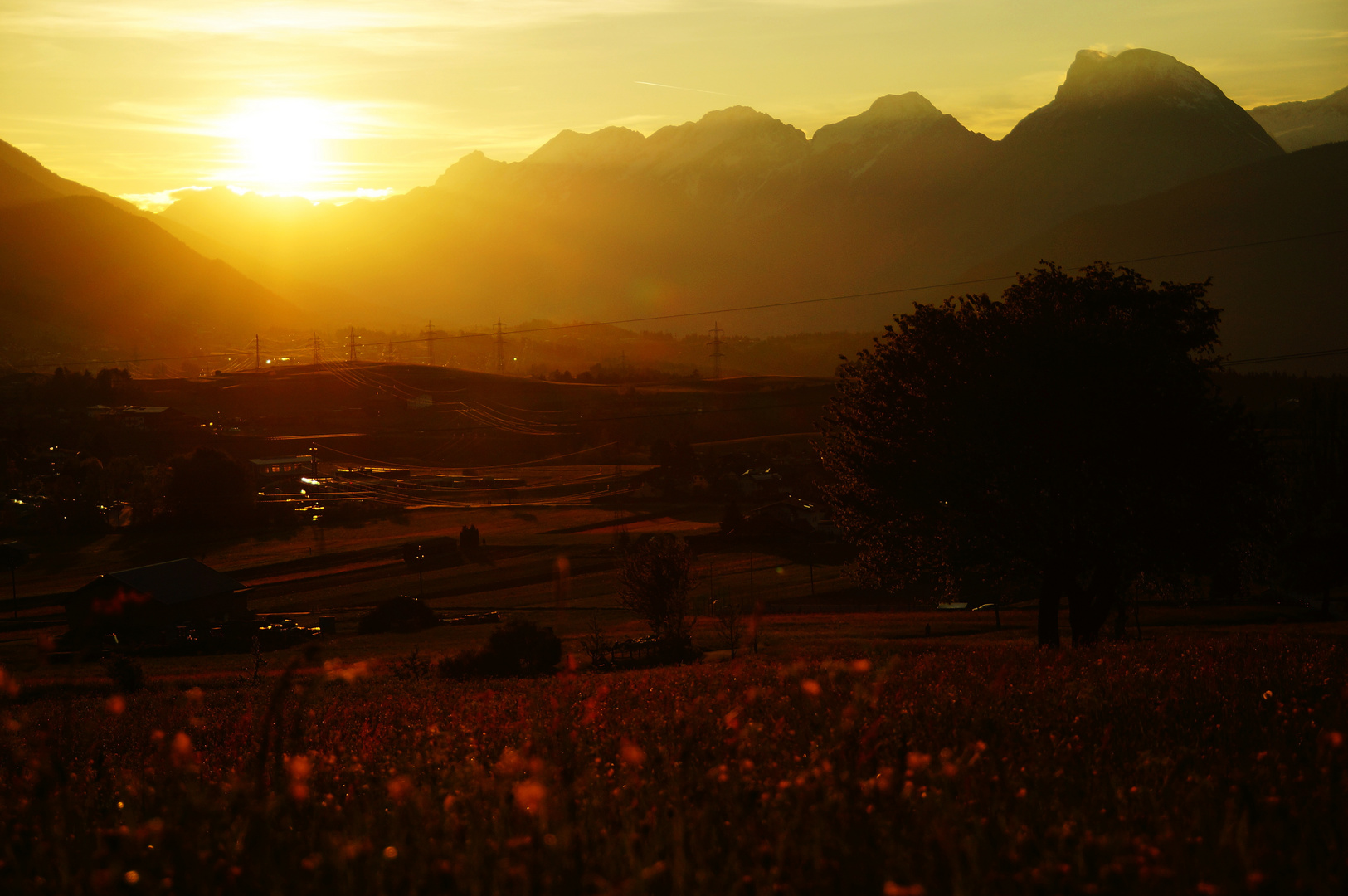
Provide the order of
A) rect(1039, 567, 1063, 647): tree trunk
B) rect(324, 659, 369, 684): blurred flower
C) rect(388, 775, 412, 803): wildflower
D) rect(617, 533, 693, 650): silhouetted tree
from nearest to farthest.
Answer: rect(388, 775, 412, 803): wildflower, rect(324, 659, 369, 684): blurred flower, rect(1039, 567, 1063, 647): tree trunk, rect(617, 533, 693, 650): silhouetted tree

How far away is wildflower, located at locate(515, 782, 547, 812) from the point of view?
17.5 ft

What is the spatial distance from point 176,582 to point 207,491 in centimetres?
3893

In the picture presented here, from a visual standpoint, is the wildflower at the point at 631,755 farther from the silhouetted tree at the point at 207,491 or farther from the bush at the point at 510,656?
the silhouetted tree at the point at 207,491

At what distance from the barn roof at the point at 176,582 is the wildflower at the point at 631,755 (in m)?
64.2

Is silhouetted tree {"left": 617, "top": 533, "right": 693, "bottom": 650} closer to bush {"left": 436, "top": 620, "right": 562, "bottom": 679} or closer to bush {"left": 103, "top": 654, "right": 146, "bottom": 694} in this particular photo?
bush {"left": 436, "top": 620, "right": 562, "bottom": 679}

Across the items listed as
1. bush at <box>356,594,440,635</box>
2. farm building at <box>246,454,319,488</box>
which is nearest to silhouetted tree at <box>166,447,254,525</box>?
farm building at <box>246,454,319,488</box>

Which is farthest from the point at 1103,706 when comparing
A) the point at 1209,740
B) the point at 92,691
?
the point at 92,691

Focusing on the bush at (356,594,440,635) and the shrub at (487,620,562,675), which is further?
the bush at (356,594,440,635)

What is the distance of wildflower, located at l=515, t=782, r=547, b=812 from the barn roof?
213ft

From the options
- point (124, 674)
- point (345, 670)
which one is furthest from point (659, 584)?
point (345, 670)

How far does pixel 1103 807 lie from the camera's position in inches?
201

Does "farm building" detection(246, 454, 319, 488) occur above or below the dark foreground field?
below

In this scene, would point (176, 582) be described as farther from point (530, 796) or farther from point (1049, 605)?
point (530, 796)

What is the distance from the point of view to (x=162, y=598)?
62406 mm
